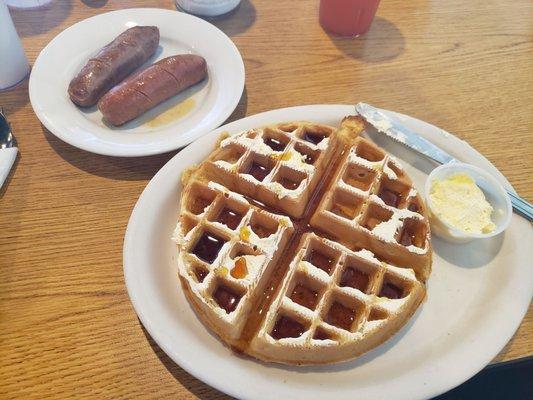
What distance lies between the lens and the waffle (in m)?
1.25

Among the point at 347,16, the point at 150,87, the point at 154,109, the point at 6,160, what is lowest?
the point at 6,160

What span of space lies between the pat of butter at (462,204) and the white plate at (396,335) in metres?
0.10

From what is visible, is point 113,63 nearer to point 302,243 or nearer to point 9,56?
point 9,56

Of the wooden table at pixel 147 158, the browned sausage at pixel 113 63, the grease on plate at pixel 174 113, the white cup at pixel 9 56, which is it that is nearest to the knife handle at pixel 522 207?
the wooden table at pixel 147 158

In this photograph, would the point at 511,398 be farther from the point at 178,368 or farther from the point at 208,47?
the point at 208,47

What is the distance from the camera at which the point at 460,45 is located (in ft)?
7.51

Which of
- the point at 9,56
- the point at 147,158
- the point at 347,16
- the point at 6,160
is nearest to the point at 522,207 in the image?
the point at 347,16

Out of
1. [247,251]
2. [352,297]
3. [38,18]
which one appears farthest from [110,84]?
[352,297]

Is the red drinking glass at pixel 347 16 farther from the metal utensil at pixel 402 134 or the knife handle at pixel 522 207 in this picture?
Result: the knife handle at pixel 522 207

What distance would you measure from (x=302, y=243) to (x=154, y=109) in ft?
3.01

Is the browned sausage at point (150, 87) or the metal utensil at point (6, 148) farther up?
the browned sausage at point (150, 87)

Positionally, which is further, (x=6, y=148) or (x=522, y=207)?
(x=6, y=148)

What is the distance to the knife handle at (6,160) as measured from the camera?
163 centimetres

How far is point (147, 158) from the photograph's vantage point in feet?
5.78
